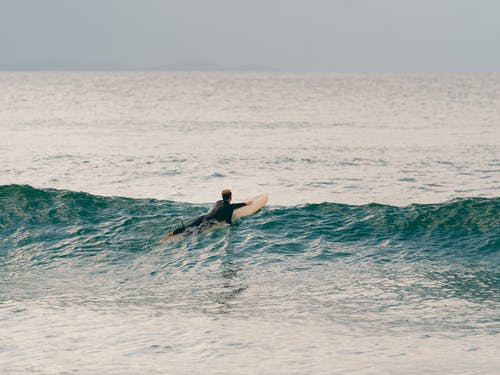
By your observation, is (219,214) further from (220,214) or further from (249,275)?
(249,275)

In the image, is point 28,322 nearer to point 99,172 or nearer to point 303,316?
point 303,316

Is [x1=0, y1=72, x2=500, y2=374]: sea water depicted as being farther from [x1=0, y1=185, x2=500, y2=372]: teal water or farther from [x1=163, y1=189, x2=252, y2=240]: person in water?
[x1=163, y1=189, x2=252, y2=240]: person in water

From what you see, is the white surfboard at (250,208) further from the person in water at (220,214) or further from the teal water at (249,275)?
the person in water at (220,214)

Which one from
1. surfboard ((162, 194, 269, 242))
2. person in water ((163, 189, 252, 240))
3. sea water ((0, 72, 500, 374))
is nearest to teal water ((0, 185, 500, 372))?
sea water ((0, 72, 500, 374))

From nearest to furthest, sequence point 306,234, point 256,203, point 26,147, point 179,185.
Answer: point 306,234, point 256,203, point 179,185, point 26,147

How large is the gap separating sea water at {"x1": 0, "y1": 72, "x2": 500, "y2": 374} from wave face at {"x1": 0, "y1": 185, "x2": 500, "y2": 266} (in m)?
0.09

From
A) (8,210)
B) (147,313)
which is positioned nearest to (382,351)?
(147,313)

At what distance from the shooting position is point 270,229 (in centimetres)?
2212

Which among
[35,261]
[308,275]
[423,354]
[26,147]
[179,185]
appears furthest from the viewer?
[26,147]

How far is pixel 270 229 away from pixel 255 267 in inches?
167

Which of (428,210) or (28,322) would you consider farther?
(428,210)

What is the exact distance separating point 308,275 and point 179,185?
16671mm

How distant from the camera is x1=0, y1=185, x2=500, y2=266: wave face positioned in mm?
19578

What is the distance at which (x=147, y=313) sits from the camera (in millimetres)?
13898
